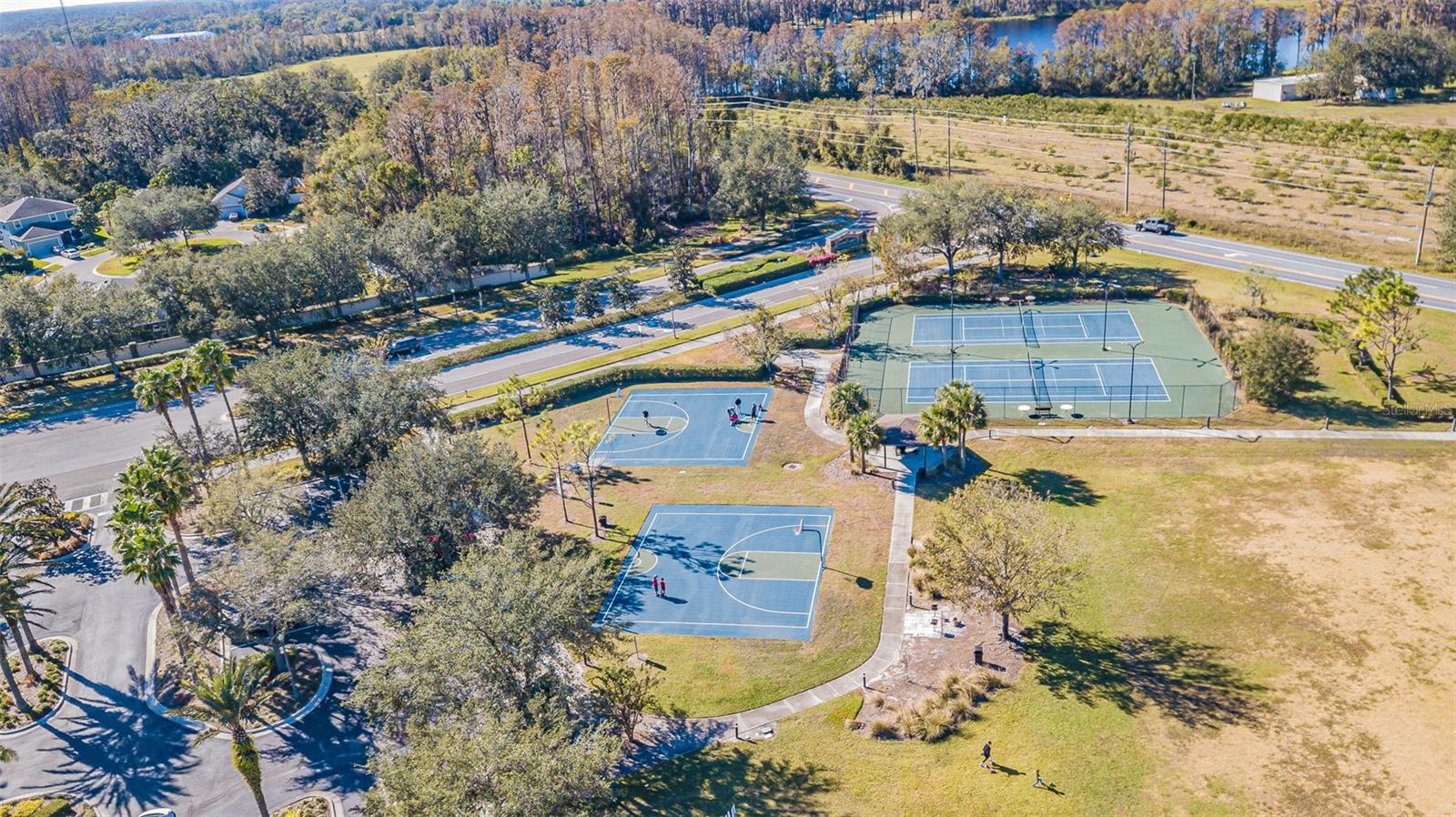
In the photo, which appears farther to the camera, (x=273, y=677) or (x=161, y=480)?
(x=273, y=677)

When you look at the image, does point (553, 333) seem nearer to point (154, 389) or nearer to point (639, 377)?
point (639, 377)

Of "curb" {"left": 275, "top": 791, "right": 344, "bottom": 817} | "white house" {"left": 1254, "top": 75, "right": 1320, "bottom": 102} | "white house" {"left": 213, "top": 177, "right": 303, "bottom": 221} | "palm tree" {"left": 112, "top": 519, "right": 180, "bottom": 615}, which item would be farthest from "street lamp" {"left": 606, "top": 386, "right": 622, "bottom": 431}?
"white house" {"left": 1254, "top": 75, "right": 1320, "bottom": 102}

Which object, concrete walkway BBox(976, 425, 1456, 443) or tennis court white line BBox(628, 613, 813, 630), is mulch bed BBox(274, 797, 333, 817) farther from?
concrete walkway BBox(976, 425, 1456, 443)

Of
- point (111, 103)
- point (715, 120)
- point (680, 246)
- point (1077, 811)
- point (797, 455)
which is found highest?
point (111, 103)

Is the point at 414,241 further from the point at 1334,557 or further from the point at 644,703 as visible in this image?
the point at 1334,557

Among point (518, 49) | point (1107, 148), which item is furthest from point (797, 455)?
point (518, 49)

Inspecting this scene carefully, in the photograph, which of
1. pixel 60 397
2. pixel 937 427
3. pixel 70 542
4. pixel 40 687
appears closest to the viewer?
pixel 40 687

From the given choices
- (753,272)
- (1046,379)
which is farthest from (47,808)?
(753,272)
